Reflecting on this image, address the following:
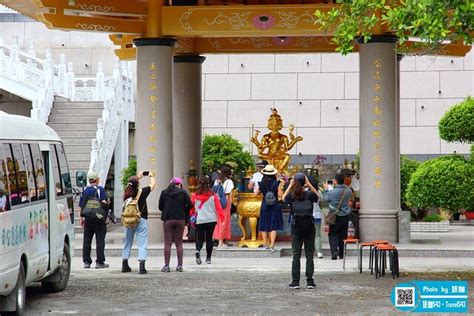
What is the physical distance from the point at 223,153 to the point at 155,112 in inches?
417

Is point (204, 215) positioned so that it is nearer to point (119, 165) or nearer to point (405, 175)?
point (405, 175)

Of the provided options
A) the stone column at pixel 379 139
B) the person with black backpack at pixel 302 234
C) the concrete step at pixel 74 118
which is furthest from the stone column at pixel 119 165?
the person with black backpack at pixel 302 234

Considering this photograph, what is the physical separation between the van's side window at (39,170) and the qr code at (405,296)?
712cm

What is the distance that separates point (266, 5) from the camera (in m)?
25.6

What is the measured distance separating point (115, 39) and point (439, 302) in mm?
20938

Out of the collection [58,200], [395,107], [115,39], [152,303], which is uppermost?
[115,39]

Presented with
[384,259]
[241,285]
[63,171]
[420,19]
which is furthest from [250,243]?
[420,19]

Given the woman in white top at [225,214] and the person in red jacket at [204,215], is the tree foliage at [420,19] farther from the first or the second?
the woman in white top at [225,214]

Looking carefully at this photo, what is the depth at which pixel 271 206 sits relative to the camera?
23422mm

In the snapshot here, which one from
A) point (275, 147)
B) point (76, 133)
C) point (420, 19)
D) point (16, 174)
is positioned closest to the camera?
point (16, 174)

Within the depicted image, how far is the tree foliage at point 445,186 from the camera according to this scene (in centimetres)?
3059

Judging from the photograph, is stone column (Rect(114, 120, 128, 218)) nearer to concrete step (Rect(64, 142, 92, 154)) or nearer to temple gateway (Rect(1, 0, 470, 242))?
concrete step (Rect(64, 142, 92, 154))

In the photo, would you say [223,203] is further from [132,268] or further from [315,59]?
[315,59]


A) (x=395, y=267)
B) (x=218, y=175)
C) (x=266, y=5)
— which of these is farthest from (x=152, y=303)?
(x=266, y=5)
